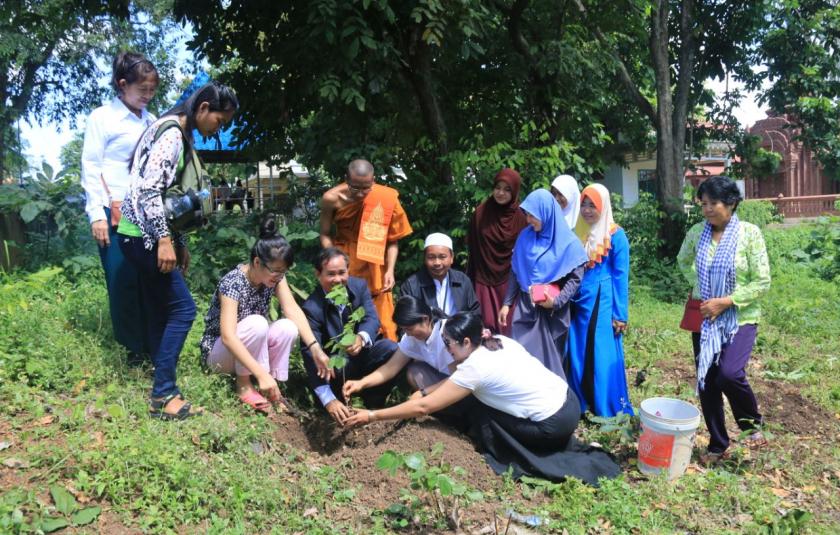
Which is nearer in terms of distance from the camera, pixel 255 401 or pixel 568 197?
pixel 255 401

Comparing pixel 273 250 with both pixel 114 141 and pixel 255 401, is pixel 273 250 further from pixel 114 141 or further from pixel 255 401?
pixel 114 141

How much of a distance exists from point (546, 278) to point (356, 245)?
1465 millimetres

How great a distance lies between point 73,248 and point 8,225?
58cm

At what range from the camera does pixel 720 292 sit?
3.71 meters

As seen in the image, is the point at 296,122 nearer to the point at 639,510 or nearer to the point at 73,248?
the point at 73,248

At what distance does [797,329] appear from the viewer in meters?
6.75

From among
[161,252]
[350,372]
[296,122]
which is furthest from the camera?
[296,122]

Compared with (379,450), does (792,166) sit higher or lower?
higher

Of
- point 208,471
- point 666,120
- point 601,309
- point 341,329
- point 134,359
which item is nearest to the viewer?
point 208,471

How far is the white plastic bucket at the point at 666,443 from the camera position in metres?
3.51

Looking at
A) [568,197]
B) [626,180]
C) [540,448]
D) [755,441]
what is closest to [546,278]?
[568,197]

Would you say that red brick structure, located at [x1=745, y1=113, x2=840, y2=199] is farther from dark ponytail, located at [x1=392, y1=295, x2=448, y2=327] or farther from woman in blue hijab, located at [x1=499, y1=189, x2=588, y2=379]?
dark ponytail, located at [x1=392, y1=295, x2=448, y2=327]

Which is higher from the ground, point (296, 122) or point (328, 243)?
point (296, 122)

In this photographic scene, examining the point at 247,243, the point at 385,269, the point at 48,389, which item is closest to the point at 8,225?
the point at 247,243
